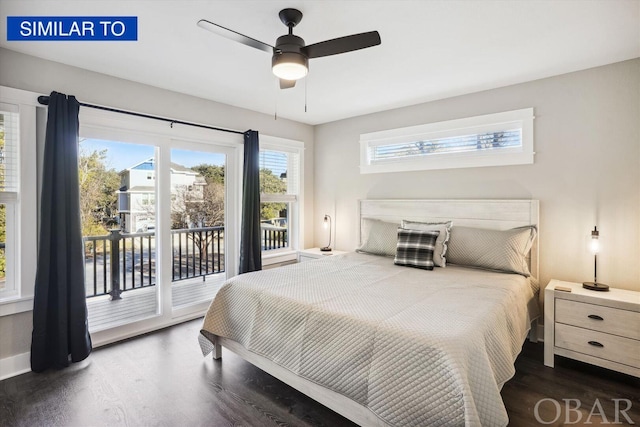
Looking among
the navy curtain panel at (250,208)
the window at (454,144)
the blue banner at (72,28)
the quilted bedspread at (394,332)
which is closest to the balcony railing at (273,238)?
the navy curtain panel at (250,208)

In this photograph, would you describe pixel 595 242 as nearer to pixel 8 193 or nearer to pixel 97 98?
pixel 97 98

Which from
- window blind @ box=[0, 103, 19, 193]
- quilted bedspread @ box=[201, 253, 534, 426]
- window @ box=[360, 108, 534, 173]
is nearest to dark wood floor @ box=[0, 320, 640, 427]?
quilted bedspread @ box=[201, 253, 534, 426]

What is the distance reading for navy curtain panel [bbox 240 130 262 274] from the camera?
13.0 ft

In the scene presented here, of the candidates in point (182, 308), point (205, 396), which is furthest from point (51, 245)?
point (205, 396)

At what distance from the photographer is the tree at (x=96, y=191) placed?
3018mm

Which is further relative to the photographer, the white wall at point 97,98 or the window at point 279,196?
the window at point 279,196

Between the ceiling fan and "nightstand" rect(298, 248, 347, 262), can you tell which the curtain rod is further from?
"nightstand" rect(298, 248, 347, 262)

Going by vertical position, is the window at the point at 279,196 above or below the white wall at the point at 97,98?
below

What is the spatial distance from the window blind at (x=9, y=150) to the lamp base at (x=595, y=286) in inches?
184

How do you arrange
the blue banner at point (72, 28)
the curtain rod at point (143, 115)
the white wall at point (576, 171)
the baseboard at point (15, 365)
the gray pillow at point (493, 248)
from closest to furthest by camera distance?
the blue banner at point (72, 28) → the baseboard at point (15, 365) → the curtain rod at point (143, 115) → the white wall at point (576, 171) → the gray pillow at point (493, 248)

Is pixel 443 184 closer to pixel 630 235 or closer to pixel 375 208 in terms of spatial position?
pixel 375 208

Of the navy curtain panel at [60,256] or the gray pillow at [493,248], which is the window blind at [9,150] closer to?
the navy curtain panel at [60,256]

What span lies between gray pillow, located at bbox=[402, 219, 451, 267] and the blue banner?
3.03 metres

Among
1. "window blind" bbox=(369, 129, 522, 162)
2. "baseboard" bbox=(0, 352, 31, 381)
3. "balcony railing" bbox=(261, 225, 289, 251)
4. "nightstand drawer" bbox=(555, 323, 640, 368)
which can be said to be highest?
"window blind" bbox=(369, 129, 522, 162)
